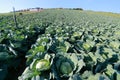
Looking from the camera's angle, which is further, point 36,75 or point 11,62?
point 11,62

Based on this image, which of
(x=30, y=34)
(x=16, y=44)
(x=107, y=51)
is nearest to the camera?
(x=107, y=51)

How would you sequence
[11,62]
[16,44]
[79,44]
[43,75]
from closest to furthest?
[43,75] < [79,44] < [11,62] < [16,44]

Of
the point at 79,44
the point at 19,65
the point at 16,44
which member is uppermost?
the point at 79,44

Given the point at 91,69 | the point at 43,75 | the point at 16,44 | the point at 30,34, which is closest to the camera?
the point at 91,69

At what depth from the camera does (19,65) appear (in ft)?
23.0

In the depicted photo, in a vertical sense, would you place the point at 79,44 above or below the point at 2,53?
above

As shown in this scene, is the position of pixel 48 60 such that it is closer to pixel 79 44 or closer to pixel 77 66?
pixel 77 66

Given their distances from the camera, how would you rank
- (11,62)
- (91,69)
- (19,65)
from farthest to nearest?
(19,65) < (11,62) < (91,69)

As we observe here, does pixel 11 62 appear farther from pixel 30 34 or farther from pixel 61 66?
pixel 30 34

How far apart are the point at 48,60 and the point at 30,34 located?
6.56 metres

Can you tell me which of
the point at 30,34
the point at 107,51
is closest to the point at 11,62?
the point at 107,51

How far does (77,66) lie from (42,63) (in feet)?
1.98

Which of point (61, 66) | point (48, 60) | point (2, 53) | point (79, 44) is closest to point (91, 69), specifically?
point (61, 66)

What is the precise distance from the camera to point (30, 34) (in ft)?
33.0
